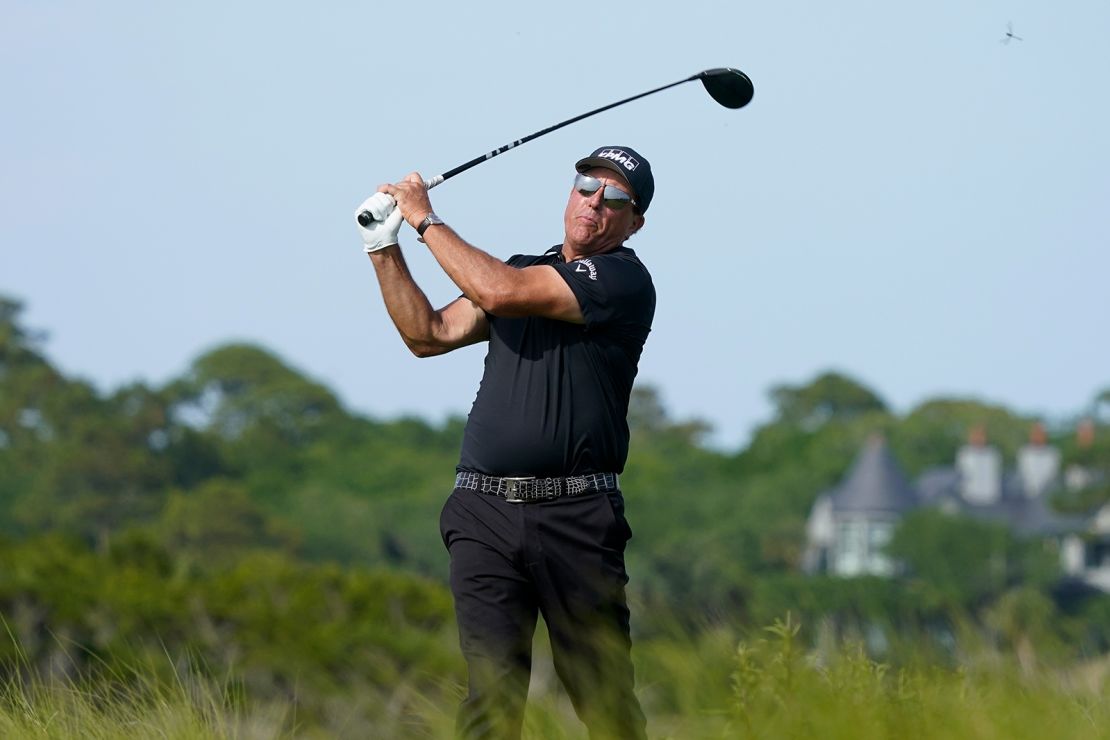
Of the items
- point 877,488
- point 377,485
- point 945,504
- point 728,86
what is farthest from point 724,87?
point 377,485

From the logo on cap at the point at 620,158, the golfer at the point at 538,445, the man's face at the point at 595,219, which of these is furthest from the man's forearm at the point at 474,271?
the logo on cap at the point at 620,158

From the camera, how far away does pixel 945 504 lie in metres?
114

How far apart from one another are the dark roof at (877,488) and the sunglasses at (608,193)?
363 ft

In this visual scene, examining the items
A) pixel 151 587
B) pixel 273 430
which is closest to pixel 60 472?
pixel 273 430

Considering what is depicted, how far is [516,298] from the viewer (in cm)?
618

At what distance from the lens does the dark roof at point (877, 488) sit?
117 m

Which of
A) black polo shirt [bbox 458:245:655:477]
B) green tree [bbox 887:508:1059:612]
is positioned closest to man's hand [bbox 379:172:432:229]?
black polo shirt [bbox 458:245:655:477]

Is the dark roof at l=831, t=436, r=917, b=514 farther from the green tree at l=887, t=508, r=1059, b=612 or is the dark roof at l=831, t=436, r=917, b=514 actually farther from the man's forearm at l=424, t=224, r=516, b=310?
the man's forearm at l=424, t=224, r=516, b=310

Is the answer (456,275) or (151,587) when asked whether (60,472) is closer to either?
(151,587)

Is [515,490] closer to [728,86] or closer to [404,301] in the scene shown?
[404,301]

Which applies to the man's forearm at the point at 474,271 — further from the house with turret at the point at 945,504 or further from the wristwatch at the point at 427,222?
the house with turret at the point at 945,504

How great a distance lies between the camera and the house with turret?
111 m

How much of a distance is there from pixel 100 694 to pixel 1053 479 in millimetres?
110895

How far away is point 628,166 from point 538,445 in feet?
2.85
